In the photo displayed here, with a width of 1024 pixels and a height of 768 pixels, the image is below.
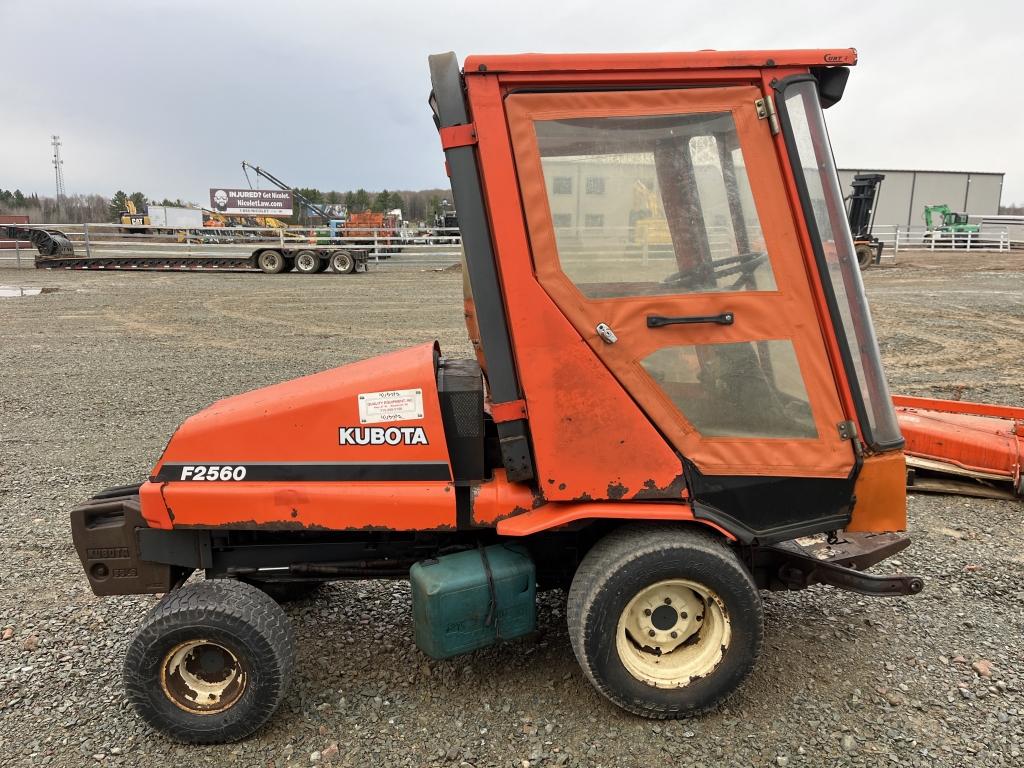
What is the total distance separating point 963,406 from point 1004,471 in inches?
36.4

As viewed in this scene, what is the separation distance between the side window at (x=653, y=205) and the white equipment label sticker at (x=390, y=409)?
764 mm

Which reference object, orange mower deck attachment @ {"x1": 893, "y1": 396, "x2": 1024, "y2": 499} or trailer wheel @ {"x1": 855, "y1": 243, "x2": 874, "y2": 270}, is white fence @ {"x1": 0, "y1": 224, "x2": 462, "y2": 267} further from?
orange mower deck attachment @ {"x1": 893, "y1": 396, "x2": 1024, "y2": 499}

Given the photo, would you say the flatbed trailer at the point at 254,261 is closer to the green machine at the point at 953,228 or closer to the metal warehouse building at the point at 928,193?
the green machine at the point at 953,228

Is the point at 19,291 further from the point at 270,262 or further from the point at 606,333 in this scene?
the point at 606,333

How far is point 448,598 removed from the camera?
2.69 m

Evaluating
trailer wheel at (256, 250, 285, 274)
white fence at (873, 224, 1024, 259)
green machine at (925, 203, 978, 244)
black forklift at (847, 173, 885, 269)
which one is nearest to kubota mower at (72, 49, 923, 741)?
black forklift at (847, 173, 885, 269)

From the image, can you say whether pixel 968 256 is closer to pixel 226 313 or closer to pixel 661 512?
pixel 226 313

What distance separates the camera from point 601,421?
8.64 ft

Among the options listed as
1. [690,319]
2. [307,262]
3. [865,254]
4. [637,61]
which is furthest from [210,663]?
[865,254]

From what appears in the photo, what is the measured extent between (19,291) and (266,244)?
10665 mm

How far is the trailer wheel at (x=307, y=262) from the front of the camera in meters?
23.2

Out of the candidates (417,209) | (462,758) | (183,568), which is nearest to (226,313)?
(183,568)

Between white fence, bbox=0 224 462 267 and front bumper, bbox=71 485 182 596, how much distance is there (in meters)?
22.2

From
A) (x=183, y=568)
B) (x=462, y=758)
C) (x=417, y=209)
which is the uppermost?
(x=417, y=209)
